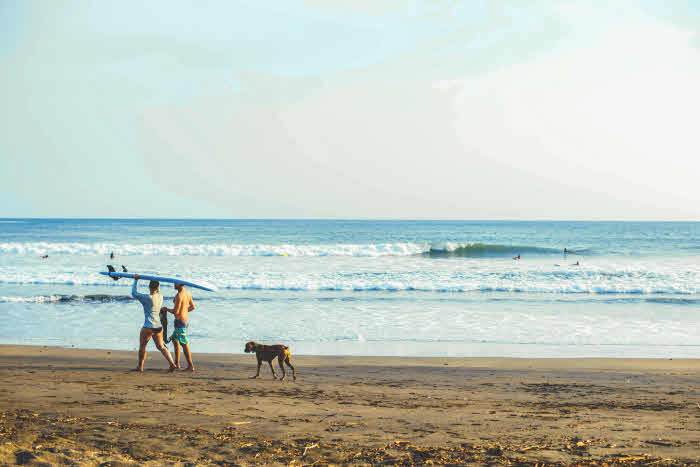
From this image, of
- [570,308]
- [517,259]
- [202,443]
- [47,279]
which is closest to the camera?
[202,443]

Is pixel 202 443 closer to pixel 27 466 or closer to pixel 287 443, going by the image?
pixel 287 443

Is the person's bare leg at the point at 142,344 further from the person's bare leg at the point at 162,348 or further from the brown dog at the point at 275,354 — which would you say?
the brown dog at the point at 275,354

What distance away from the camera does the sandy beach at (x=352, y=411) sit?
16.1ft

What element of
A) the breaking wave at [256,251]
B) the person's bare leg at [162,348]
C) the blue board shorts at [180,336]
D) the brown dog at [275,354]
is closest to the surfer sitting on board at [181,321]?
the blue board shorts at [180,336]

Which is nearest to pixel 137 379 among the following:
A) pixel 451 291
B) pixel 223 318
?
pixel 223 318

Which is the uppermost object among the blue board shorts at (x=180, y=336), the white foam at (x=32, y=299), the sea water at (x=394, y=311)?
the blue board shorts at (x=180, y=336)

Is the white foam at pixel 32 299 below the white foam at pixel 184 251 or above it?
below

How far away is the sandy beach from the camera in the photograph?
194 inches

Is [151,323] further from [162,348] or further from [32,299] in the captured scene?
[32,299]

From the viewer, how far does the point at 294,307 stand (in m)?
16.9

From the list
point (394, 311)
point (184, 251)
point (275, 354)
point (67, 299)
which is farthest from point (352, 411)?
point (184, 251)

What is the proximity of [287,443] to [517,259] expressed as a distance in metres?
39.3

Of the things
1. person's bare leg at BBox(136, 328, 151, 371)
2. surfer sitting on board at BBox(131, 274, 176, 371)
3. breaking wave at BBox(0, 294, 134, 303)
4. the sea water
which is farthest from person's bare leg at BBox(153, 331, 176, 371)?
breaking wave at BBox(0, 294, 134, 303)

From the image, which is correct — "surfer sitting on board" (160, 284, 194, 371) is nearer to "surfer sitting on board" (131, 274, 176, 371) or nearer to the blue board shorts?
the blue board shorts
